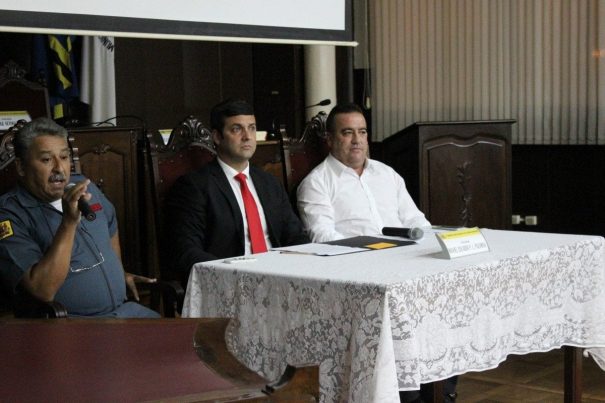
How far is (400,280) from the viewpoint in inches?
100

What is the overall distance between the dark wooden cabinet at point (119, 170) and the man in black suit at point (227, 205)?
54 cm

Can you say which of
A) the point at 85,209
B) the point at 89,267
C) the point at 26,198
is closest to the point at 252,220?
the point at 89,267

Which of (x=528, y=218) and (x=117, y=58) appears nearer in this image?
(x=528, y=218)

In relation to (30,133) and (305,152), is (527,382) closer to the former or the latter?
(305,152)

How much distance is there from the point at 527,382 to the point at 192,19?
201 cm

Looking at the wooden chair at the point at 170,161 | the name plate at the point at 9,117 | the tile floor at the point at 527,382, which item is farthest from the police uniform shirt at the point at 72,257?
the name plate at the point at 9,117

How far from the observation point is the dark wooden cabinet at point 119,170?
13.4 ft

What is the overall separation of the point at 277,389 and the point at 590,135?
4856mm

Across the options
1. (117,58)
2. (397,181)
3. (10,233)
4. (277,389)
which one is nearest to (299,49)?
(117,58)

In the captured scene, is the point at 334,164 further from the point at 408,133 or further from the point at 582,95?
the point at 582,95

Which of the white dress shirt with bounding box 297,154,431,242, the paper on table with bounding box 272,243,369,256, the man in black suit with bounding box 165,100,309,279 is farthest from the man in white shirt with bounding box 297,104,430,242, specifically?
the paper on table with bounding box 272,243,369,256

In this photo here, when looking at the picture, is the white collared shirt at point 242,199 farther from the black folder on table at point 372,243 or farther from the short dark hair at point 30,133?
the short dark hair at point 30,133

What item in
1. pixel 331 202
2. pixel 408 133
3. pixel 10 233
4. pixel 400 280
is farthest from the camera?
pixel 408 133

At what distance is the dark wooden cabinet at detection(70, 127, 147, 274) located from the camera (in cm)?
410
